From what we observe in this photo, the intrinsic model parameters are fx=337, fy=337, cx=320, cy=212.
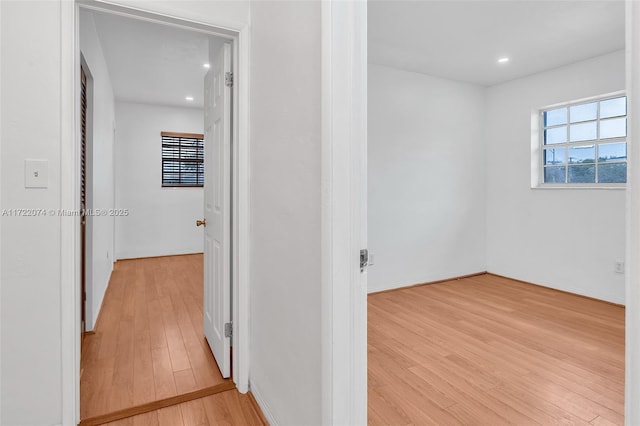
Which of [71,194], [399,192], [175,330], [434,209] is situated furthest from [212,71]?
[434,209]

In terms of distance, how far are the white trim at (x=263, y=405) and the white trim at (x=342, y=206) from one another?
2.02 feet

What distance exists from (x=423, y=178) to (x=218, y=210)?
286cm

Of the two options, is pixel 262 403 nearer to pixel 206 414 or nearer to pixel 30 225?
pixel 206 414

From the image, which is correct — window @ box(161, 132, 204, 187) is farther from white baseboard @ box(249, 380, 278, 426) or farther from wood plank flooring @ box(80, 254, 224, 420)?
white baseboard @ box(249, 380, 278, 426)

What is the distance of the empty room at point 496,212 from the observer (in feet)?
6.91

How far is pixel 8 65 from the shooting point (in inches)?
56.6

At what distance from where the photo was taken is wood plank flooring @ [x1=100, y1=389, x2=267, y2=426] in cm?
170

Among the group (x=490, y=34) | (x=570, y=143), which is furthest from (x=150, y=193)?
(x=570, y=143)

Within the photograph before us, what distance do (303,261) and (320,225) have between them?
22cm

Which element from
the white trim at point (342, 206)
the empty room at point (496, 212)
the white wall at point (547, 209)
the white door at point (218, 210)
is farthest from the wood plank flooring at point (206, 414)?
the white wall at point (547, 209)

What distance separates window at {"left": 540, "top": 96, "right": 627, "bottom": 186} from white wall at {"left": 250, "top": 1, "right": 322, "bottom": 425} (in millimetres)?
3857

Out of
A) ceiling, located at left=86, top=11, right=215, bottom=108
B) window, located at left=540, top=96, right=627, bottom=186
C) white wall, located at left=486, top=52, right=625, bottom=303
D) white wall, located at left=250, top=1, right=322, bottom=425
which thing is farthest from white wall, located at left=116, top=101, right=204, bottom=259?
window, located at left=540, top=96, right=627, bottom=186

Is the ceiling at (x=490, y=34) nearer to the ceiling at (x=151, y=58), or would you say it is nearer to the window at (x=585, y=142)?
the window at (x=585, y=142)

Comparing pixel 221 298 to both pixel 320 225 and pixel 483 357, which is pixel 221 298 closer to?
pixel 320 225
